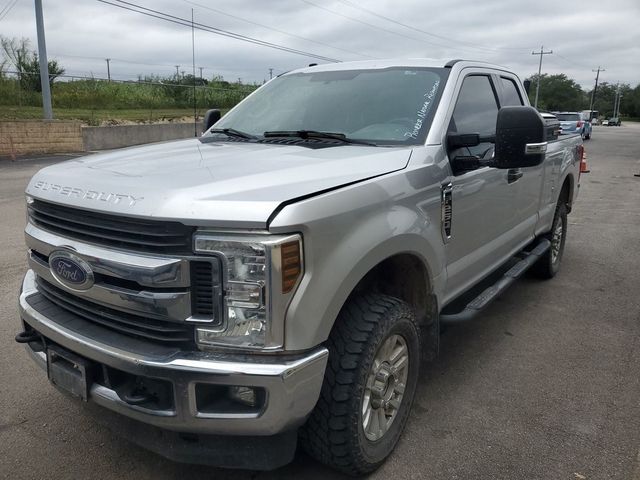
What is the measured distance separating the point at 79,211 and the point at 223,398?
3.16ft

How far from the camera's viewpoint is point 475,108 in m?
3.73

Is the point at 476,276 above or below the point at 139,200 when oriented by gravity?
below

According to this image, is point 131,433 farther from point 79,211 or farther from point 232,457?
point 79,211

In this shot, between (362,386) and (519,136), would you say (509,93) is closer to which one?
(519,136)

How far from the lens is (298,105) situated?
3.71 m

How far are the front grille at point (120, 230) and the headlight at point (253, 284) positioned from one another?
0.28 ft

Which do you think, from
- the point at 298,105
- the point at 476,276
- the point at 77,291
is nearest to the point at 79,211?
the point at 77,291

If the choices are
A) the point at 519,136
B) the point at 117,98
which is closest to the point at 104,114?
the point at 117,98

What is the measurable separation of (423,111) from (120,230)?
1.87m

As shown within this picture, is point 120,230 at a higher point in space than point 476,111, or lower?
lower

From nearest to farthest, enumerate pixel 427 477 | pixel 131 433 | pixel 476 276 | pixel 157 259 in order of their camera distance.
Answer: pixel 157 259
pixel 131 433
pixel 427 477
pixel 476 276

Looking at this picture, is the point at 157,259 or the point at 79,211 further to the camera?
the point at 79,211

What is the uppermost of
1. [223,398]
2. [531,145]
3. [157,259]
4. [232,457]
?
[531,145]

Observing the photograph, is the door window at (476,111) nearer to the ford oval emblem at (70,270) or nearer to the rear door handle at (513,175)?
the rear door handle at (513,175)
